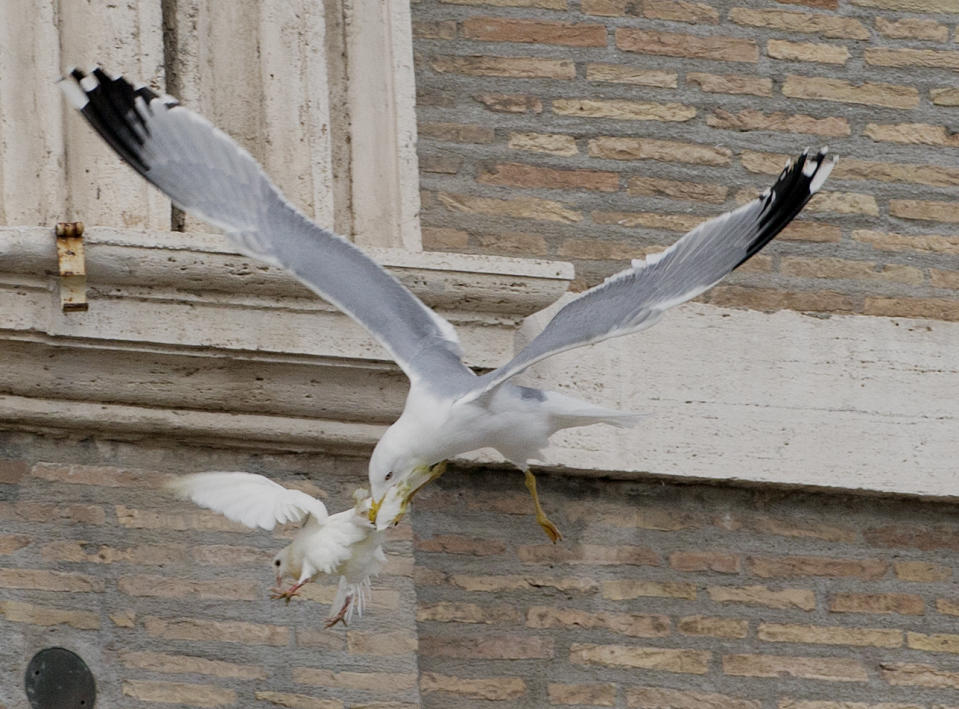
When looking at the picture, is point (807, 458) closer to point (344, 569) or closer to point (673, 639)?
point (673, 639)

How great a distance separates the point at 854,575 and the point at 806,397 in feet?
1.27

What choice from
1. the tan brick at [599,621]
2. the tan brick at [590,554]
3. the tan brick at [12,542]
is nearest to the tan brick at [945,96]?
the tan brick at [590,554]

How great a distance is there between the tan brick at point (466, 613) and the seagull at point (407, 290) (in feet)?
1.86

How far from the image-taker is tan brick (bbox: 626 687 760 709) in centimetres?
622

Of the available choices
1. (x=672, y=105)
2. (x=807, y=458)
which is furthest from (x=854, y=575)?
(x=672, y=105)

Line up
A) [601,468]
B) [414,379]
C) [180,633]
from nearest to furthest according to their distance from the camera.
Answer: [414,379] → [180,633] → [601,468]

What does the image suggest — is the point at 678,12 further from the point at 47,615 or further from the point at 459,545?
the point at 47,615

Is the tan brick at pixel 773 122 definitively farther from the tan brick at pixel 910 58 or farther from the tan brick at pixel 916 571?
the tan brick at pixel 916 571

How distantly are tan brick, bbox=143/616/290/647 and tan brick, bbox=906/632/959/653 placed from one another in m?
1.37

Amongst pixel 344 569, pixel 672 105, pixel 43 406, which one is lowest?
pixel 344 569

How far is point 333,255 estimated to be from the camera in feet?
18.3

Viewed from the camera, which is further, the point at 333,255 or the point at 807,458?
the point at 807,458

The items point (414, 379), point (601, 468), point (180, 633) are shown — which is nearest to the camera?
point (414, 379)

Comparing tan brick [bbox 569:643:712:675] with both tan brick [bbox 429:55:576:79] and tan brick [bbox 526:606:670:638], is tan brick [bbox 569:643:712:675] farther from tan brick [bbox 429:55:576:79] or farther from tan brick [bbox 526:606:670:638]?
tan brick [bbox 429:55:576:79]
